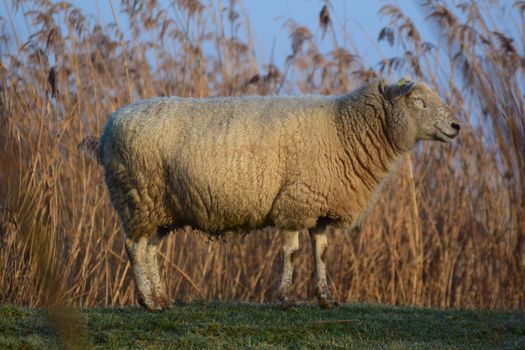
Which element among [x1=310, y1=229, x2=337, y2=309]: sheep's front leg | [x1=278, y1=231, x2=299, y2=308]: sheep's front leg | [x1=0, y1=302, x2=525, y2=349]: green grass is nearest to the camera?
[x1=0, y1=302, x2=525, y2=349]: green grass

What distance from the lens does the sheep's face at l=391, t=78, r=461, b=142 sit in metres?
6.51

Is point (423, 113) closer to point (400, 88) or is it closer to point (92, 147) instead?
point (400, 88)

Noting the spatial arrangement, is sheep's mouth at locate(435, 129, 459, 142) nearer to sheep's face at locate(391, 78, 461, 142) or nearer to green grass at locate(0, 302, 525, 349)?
sheep's face at locate(391, 78, 461, 142)

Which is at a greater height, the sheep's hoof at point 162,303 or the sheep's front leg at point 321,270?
the sheep's front leg at point 321,270

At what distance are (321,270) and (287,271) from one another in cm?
34

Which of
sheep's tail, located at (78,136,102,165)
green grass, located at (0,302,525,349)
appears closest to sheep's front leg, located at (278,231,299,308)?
green grass, located at (0,302,525,349)

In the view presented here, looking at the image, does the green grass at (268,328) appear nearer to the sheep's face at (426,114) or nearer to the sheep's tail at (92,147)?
the sheep's tail at (92,147)

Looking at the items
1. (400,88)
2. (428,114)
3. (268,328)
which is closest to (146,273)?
(268,328)

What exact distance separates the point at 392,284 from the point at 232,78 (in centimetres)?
282

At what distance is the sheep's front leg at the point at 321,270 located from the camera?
6.14 meters

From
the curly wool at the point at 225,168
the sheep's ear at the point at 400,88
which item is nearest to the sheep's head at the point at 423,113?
the sheep's ear at the point at 400,88

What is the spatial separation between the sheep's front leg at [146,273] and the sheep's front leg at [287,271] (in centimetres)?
92

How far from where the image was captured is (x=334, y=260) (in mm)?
8023

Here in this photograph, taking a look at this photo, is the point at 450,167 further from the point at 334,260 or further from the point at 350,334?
the point at 350,334
